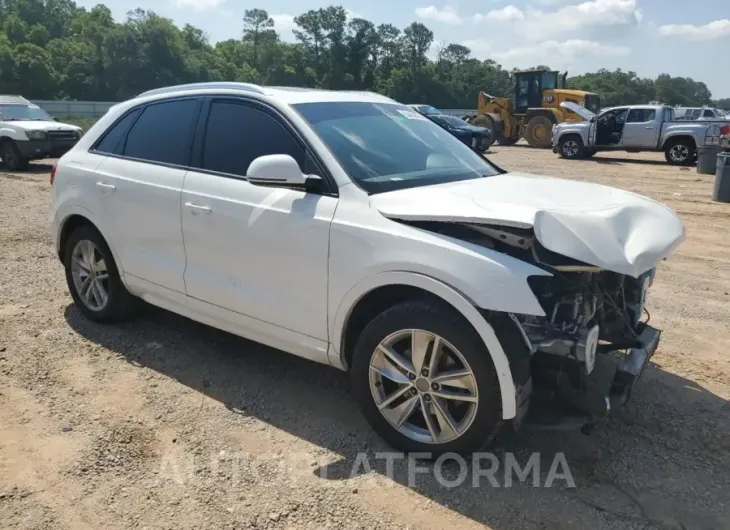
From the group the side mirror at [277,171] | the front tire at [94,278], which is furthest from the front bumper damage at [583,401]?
the front tire at [94,278]

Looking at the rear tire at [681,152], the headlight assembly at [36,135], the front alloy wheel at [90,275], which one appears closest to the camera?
the front alloy wheel at [90,275]

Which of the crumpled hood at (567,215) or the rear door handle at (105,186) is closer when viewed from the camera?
the crumpled hood at (567,215)

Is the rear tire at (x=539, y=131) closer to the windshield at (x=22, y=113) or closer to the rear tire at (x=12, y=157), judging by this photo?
the windshield at (x=22, y=113)

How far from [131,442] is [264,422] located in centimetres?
72

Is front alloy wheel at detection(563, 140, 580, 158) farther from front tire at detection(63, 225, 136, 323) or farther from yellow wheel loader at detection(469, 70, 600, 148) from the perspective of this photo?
front tire at detection(63, 225, 136, 323)

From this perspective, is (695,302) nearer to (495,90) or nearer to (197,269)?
(197,269)

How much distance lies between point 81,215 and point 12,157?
13034mm

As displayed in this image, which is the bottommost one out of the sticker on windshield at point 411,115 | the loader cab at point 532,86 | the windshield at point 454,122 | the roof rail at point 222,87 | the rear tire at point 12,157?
the rear tire at point 12,157

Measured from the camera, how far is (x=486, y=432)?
2963 millimetres

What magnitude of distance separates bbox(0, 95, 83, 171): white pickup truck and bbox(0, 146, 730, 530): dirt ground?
11815 millimetres

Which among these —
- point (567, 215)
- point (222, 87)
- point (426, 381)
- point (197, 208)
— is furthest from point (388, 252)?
point (222, 87)

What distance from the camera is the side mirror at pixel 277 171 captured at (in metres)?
3.26

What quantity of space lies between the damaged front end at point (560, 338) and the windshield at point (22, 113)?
1640 cm

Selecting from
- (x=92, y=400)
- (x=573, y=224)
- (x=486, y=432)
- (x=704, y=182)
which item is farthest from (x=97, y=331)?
(x=704, y=182)
